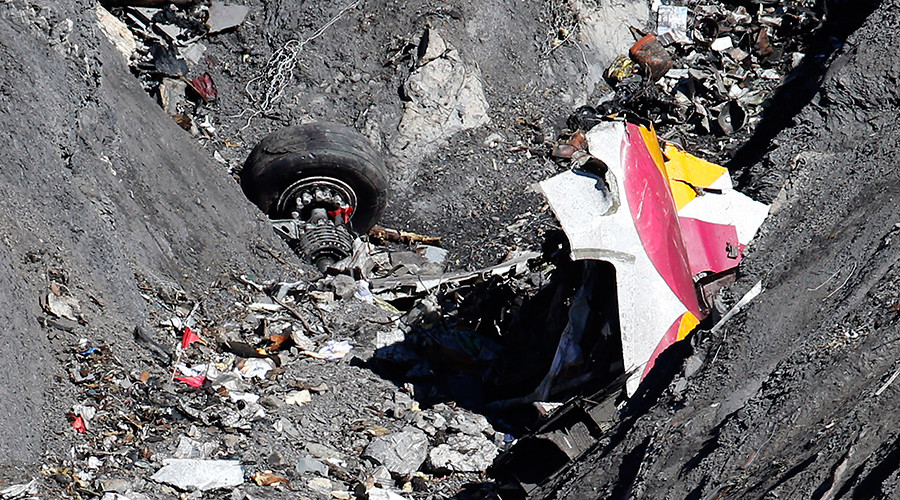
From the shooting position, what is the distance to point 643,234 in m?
5.65

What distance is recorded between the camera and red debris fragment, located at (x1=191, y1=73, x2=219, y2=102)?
9218mm

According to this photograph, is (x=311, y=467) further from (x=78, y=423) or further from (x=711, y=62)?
(x=711, y=62)

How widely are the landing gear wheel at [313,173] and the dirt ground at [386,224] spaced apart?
405mm

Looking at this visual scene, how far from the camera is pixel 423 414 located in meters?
5.84

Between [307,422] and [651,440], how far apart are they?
2.15 m

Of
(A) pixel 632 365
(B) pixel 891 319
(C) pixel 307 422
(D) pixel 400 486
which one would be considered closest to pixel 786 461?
(B) pixel 891 319

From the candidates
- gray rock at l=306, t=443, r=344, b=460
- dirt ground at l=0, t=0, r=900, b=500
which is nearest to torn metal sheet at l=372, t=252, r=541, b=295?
dirt ground at l=0, t=0, r=900, b=500

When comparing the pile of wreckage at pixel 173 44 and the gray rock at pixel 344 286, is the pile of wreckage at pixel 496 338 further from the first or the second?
→ the pile of wreckage at pixel 173 44

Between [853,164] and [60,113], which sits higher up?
[60,113]

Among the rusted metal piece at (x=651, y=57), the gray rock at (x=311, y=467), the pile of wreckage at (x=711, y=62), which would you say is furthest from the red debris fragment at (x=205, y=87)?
the gray rock at (x=311, y=467)

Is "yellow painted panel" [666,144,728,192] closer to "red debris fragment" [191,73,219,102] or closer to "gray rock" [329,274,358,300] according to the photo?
"gray rock" [329,274,358,300]

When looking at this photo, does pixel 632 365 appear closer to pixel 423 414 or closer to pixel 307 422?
pixel 423 414

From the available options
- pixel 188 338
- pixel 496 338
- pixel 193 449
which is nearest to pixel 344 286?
pixel 496 338

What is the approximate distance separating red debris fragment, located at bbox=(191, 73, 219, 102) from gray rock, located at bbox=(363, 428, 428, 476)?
4.81 m
